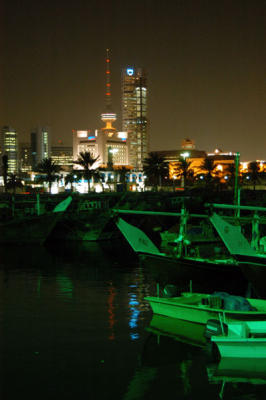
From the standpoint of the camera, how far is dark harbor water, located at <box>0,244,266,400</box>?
1722cm

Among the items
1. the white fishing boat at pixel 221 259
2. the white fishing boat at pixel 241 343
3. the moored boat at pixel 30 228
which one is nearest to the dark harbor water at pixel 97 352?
the white fishing boat at pixel 241 343

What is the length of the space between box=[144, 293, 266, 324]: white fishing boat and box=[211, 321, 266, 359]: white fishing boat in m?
1.12

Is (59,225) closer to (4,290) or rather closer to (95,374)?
(4,290)

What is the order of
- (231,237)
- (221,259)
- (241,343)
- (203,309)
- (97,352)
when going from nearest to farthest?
(241,343) → (97,352) → (203,309) → (231,237) → (221,259)

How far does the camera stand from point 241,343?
18828 millimetres

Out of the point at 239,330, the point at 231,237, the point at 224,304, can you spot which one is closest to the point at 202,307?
Result: the point at 224,304

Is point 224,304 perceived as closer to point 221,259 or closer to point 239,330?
point 239,330

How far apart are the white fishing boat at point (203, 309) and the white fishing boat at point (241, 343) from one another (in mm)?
1121

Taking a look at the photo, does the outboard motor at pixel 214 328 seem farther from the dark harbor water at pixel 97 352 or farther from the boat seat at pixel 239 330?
the dark harbor water at pixel 97 352

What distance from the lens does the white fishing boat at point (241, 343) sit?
18.8 metres

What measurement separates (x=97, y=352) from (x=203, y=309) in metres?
4.65

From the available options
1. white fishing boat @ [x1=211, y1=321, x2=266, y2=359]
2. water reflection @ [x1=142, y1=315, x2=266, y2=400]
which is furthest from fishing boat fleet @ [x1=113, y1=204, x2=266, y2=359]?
water reflection @ [x1=142, y1=315, x2=266, y2=400]

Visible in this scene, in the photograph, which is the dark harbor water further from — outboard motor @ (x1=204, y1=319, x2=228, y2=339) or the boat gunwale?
the boat gunwale

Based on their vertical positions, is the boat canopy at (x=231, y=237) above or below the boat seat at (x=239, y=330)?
above
